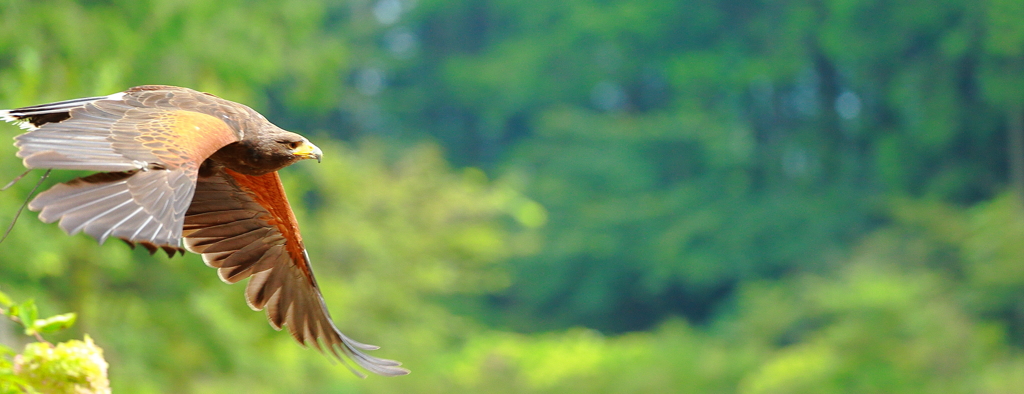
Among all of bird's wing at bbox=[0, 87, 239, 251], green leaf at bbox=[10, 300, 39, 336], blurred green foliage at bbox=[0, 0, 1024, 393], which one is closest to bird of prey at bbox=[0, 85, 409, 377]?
bird's wing at bbox=[0, 87, 239, 251]

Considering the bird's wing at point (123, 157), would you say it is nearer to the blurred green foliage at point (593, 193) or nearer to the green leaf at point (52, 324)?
the green leaf at point (52, 324)

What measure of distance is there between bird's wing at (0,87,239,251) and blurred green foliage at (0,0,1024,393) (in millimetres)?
2984

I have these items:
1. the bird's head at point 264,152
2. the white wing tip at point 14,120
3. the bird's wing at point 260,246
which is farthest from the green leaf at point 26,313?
the bird's wing at point 260,246

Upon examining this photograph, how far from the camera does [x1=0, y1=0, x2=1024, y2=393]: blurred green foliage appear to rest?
8.91 m

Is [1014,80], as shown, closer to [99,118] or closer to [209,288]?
[209,288]

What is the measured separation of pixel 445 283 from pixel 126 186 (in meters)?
12.1

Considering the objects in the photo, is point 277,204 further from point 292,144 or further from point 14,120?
point 14,120

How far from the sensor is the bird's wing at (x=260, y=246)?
3.73 metres

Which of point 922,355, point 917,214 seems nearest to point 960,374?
point 922,355

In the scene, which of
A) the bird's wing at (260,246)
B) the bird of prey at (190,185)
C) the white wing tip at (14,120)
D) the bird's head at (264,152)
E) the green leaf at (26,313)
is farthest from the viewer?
the bird's wing at (260,246)

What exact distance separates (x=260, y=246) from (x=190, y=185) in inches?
47.7

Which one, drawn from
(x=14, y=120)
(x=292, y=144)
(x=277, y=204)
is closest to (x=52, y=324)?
(x=14, y=120)

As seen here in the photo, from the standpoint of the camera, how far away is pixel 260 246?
3859 mm

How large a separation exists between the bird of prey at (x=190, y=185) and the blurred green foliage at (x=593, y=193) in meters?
2.46
